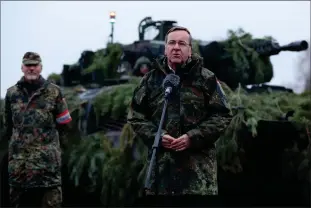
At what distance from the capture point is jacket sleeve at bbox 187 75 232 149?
4.02m

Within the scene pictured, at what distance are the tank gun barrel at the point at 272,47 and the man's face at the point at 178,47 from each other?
4.87 meters

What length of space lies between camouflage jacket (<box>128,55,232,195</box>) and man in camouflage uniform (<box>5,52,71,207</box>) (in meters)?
1.92

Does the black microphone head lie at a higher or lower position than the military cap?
lower

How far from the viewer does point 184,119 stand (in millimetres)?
4141

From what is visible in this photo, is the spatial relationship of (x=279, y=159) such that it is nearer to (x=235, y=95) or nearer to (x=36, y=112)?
(x=235, y=95)

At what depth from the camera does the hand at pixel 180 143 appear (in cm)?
397

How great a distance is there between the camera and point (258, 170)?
25.6ft

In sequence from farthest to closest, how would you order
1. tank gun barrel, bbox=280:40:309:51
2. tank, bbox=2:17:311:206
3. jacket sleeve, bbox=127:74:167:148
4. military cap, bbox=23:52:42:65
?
tank gun barrel, bbox=280:40:309:51
tank, bbox=2:17:311:206
military cap, bbox=23:52:42:65
jacket sleeve, bbox=127:74:167:148

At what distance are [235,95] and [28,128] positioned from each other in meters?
2.57

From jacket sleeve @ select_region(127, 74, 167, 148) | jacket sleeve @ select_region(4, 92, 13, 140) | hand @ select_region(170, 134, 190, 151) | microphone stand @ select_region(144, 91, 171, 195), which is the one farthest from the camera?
jacket sleeve @ select_region(4, 92, 13, 140)

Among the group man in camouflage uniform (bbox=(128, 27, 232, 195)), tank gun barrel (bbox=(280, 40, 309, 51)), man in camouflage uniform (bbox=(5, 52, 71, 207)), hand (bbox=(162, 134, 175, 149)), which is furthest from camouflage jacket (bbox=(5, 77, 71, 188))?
tank gun barrel (bbox=(280, 40, 309, 51))


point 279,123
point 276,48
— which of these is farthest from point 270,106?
point 276,48

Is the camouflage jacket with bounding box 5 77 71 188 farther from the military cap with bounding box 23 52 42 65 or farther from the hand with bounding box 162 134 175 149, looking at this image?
the hand with bounding box 162 134 175 149

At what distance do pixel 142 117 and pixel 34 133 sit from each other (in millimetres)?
2013
